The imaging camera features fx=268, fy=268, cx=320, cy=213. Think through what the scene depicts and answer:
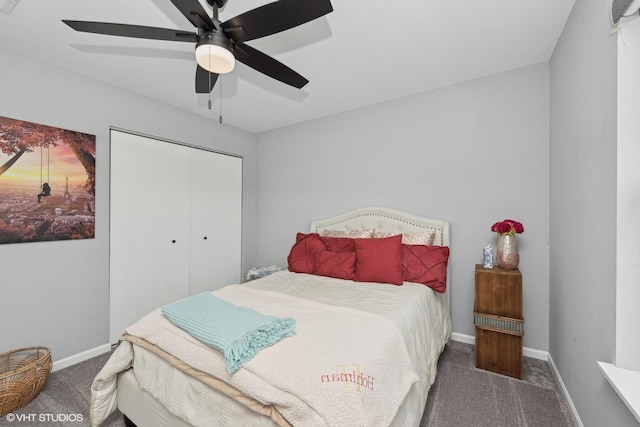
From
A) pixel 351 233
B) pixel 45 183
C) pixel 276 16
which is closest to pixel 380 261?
pixel 351 233

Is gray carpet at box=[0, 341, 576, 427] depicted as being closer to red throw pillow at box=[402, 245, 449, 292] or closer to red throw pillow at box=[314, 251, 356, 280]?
red throw pillow at box=[402, 245, 449, 292]

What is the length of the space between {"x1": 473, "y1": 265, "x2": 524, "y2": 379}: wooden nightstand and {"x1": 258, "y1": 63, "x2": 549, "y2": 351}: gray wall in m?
0.46

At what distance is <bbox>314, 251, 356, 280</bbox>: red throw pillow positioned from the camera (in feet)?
8.27

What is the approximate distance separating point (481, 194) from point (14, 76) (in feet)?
13.2

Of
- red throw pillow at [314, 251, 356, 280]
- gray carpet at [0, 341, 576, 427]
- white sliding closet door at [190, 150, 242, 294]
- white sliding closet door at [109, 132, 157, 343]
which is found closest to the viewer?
gray carpet at [0, 341, 576, 427]

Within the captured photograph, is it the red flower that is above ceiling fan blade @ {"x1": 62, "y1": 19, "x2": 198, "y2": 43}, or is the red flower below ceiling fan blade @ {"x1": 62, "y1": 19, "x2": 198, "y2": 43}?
below

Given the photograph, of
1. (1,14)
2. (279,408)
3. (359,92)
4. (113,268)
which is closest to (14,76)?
(1,14)

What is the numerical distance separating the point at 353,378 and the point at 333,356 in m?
0.13

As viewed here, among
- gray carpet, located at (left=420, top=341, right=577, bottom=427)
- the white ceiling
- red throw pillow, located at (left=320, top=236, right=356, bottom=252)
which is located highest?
the white ceiling

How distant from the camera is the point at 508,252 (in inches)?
85.6

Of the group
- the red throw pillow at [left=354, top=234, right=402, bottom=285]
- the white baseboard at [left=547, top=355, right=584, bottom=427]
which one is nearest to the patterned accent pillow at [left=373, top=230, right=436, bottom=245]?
the red throw pillow at [left=354, top=234, right=402, bottom=285]

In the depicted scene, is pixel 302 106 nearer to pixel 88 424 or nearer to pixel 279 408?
pixel 279 408

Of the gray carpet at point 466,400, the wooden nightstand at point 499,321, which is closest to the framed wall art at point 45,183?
the gray carpet at point 466,400

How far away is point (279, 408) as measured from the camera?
38.1 inches
